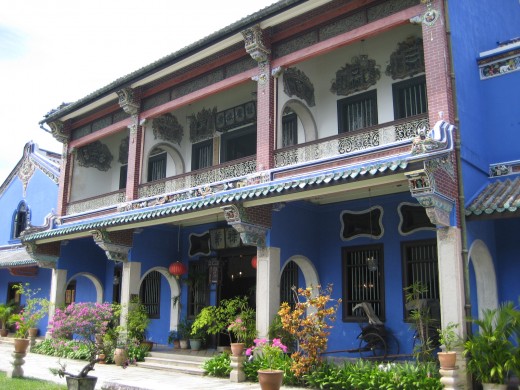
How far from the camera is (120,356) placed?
1328 centimetres

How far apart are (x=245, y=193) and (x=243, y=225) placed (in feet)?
2.27

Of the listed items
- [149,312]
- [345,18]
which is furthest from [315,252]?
[149,312]

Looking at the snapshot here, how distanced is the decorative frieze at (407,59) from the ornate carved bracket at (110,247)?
8.27 m

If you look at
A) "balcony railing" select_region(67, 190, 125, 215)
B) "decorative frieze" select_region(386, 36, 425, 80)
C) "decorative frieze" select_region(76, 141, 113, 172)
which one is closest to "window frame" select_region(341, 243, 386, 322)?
"decorative frieze" select_region(386, 36, 425, 80)

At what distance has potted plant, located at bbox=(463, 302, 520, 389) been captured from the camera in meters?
7.98

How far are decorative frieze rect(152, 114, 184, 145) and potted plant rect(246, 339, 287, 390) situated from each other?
24.3 feet

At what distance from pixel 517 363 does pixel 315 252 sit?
5.65 meters

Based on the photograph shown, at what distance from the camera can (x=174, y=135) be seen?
16.3 metres

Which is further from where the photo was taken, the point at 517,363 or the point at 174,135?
the point at 174,135

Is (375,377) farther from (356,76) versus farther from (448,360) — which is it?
(356,76)

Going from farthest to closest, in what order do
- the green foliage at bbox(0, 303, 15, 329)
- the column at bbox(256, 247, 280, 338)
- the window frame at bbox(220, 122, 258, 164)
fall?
the green foliage at bbox(0, 303, 15, 329) → the window frame at bbox(220, 122, 258, 164) → the column at bbox(256, 247, 280, 338)

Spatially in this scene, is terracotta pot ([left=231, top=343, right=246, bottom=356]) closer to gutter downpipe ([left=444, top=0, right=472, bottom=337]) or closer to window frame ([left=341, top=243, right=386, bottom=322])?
window frame ([left=341, top=243, right=386, bottom=322])

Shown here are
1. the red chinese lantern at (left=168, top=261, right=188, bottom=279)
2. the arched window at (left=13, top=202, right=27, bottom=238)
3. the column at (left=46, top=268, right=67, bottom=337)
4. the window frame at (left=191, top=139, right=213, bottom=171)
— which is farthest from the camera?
the arched window at (left=13, top=202, right=27, bottom=238)

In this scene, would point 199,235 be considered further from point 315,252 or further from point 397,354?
point 397,354
